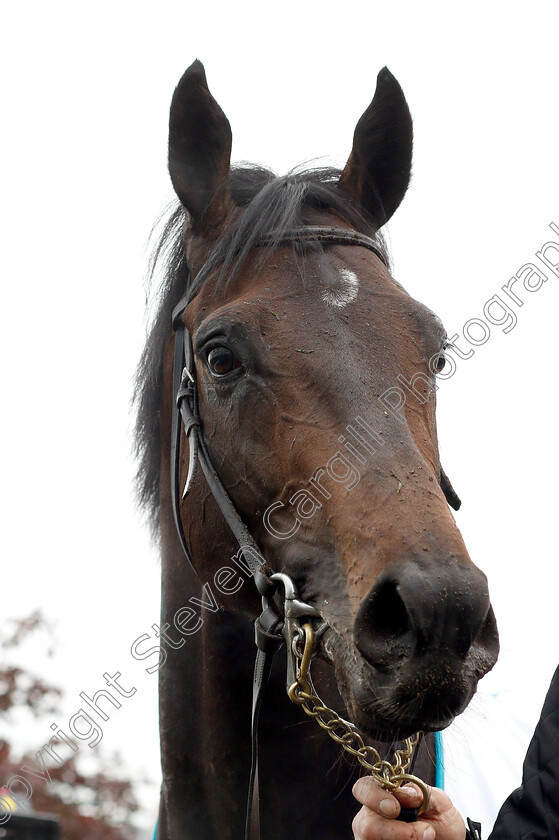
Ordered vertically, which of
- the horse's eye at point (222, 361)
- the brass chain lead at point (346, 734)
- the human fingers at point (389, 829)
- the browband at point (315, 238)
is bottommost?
the human fingers at point (389, 829)

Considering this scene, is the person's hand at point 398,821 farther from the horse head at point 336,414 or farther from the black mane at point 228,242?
the black mane at point 228,242

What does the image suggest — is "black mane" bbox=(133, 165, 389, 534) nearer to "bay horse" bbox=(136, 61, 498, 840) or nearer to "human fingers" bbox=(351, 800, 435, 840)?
"bay horse" bbox=(136, 61, 498, 840)

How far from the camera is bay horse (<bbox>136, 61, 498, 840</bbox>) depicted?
167cm

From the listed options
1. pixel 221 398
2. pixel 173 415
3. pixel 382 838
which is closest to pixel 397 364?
pixel 221 398

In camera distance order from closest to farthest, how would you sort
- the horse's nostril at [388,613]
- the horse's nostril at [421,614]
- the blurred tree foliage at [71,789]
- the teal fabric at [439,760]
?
the horse's nostril at [421,614]
the horse's nostril at [388,613]
the teal fabric at [439,760]
the blurred tree foliage at [71,789]

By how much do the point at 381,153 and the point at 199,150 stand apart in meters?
0.83

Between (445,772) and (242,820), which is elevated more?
(445,772)

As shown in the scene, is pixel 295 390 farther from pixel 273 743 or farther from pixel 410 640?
pixel 273 743

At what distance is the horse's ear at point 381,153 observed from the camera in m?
3.01

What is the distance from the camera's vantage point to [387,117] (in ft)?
9.99

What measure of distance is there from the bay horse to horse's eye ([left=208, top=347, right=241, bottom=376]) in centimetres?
1

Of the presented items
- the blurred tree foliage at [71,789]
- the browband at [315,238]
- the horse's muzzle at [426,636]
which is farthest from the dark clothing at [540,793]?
the blurred tree foliage at [71,789]

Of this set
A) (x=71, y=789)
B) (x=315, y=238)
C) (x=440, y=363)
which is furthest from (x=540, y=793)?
(x=71, y=789)

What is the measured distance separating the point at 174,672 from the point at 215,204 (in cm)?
200
